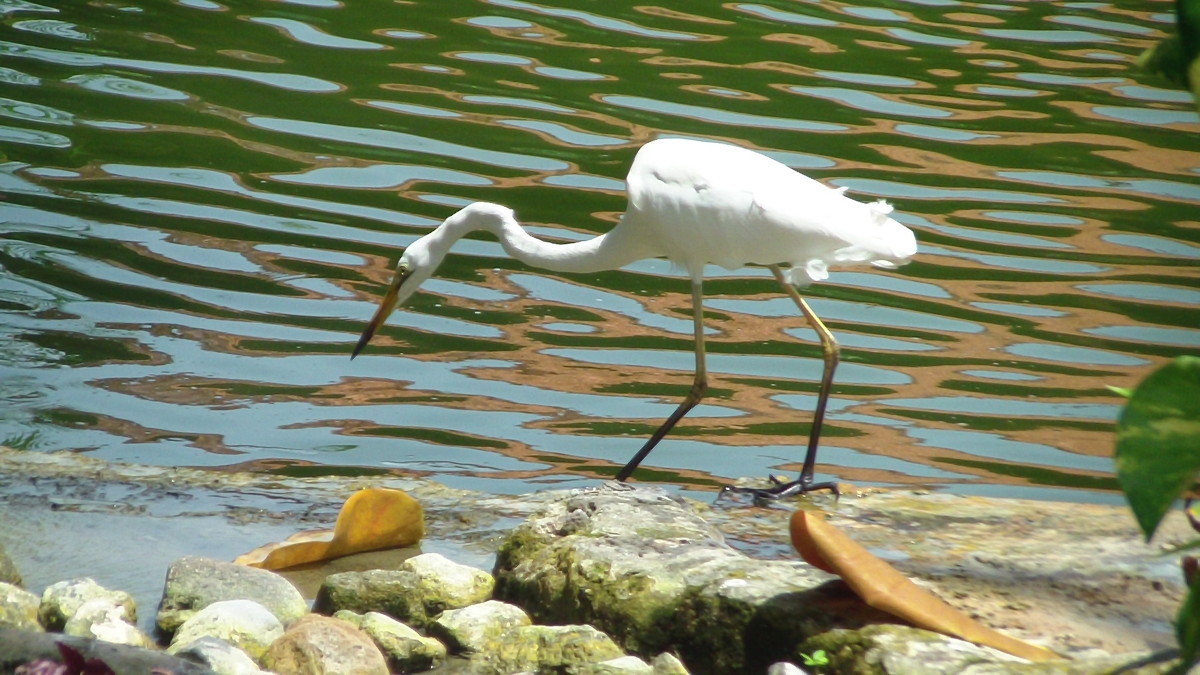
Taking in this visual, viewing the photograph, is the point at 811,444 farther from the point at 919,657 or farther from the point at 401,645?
the point at 919,657

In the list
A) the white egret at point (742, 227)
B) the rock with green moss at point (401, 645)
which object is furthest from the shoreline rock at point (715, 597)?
the white egret at point (742, 227)

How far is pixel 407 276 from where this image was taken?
18.0ft

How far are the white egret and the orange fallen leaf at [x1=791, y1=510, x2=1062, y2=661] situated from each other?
1670mm

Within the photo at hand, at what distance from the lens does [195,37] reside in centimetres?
1060

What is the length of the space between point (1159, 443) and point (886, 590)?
1850mm

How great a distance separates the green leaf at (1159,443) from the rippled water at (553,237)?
427cm

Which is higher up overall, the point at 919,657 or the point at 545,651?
the point at 919,657

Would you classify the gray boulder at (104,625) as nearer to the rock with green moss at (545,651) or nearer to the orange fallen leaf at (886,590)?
the rock with green moss at (545,651)

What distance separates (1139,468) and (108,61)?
1008cm

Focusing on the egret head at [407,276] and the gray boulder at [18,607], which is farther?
the egret head at [407,276]

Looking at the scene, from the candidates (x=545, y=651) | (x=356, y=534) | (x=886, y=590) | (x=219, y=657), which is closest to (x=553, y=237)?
(x=356, y=534)

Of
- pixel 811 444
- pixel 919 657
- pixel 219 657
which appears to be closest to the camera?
pixel 919 657

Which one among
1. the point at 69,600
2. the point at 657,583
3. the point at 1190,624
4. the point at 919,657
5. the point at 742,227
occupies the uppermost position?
the point at 1190,624

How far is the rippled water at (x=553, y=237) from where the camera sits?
557cm
